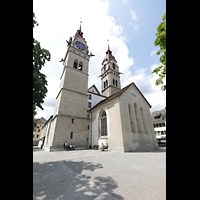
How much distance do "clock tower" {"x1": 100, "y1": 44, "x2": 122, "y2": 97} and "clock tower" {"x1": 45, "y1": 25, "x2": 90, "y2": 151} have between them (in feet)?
37.1

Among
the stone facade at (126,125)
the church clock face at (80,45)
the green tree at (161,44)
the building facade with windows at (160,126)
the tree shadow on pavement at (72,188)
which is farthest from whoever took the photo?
the building facade with windows at (160,126)

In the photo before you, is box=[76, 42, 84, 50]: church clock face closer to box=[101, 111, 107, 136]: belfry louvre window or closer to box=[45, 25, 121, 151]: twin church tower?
box=[45, 25, 121, 151]: twin church tower

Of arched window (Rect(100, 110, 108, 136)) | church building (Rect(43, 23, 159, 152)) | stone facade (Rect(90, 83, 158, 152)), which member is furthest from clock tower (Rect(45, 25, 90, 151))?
arched window (Rect(100, 110, 108, 136))

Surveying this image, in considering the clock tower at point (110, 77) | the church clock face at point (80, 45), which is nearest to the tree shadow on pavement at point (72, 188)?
the church clock face at point (80, 45)

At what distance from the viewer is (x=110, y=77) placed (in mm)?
33219

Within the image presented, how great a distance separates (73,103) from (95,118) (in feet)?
15.7

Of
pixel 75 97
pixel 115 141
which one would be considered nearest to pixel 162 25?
pixel 115 141

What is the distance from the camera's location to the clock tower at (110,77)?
3275 centimetres

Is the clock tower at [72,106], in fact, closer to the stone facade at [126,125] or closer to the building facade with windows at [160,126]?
the stone facade at [126,125]

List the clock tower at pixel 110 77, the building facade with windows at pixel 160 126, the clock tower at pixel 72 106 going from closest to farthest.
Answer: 1. the clock tower at pixel 72 106
2. the building facade with windows at pixel 160 126
3. the clock tower at pixel 110 77

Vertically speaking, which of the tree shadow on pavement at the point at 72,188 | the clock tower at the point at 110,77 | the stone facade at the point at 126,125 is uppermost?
the clock tower at the point at 110,77
